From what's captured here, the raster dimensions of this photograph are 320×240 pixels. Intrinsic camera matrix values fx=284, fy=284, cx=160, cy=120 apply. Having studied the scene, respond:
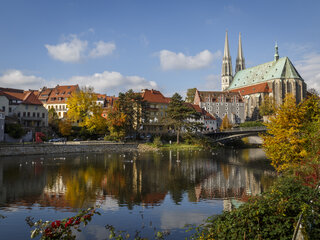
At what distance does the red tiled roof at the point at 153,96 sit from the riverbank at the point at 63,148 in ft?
94.6

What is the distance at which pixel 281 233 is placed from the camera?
8062mm

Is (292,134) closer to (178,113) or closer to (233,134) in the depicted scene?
(178,113)

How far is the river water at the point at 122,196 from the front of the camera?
1585cm

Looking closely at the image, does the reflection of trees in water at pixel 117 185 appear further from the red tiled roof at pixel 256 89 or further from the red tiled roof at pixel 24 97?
the red tiled roof at pixel 256 89

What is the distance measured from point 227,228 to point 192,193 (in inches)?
597

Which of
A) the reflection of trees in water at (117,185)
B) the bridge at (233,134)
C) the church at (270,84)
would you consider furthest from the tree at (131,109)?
the church at (270,84)

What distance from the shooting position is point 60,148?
58250 mm

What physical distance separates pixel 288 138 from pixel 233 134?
A: 55105 millimetres

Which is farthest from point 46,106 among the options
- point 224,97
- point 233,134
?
point 224,97

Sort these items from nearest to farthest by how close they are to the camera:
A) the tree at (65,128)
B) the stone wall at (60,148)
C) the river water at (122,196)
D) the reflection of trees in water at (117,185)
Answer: the river water at (122,196)
the reflection of trees in water at (117,185)
the stone wall at (60,148)
the tree at (65,128)

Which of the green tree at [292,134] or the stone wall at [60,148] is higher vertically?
the green tree at [292,134]

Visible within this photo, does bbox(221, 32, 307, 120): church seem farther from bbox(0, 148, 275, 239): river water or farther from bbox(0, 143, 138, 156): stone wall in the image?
bbox(0, 148, 275, 239): river water

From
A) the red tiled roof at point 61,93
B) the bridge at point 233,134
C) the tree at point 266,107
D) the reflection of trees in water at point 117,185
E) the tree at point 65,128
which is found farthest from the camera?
the tree at point 266,107

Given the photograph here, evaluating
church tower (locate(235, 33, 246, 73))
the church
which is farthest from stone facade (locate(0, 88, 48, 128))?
church tower (locate(235, 33, 246, 73))
